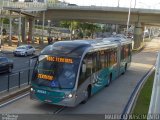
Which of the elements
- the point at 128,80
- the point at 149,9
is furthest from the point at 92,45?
the point at 149,9

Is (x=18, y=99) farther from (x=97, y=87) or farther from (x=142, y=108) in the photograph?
(x=142, y=108)

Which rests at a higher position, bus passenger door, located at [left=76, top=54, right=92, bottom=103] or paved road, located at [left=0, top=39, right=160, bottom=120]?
bus passenger door, located at [left=76, top=54, right=92, bottom=103]

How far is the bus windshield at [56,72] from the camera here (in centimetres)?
1493

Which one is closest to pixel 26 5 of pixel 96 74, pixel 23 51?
pixel 23 51

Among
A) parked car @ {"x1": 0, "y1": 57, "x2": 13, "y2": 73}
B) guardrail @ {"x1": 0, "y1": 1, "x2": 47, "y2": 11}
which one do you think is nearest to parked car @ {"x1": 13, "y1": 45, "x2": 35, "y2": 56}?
guardrail @ {"x1": 0, "y1": 1, "x2": 47, "y2": 11}

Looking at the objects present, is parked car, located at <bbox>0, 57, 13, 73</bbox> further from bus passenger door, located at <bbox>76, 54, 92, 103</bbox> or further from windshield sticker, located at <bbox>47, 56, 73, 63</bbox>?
windshield sticker, located at <bbox>47, 56, 73, 63</bbox>

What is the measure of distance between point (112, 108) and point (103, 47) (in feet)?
15.2

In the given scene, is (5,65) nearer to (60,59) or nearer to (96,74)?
(96,74)

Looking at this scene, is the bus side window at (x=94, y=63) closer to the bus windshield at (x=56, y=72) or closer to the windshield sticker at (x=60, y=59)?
the bus windshield at (x=56, y=72)

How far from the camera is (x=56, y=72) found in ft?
49.5

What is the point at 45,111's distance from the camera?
49.7 feet

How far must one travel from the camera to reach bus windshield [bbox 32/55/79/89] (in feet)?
49.0

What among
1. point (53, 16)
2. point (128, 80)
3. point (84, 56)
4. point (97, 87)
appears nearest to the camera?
point (84, 56)

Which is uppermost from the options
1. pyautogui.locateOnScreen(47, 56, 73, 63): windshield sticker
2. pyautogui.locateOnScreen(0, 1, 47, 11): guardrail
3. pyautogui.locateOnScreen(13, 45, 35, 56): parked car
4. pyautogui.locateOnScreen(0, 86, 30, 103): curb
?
pyautogui.locateOnScreen(0, 1, 47, 11): guardrail
